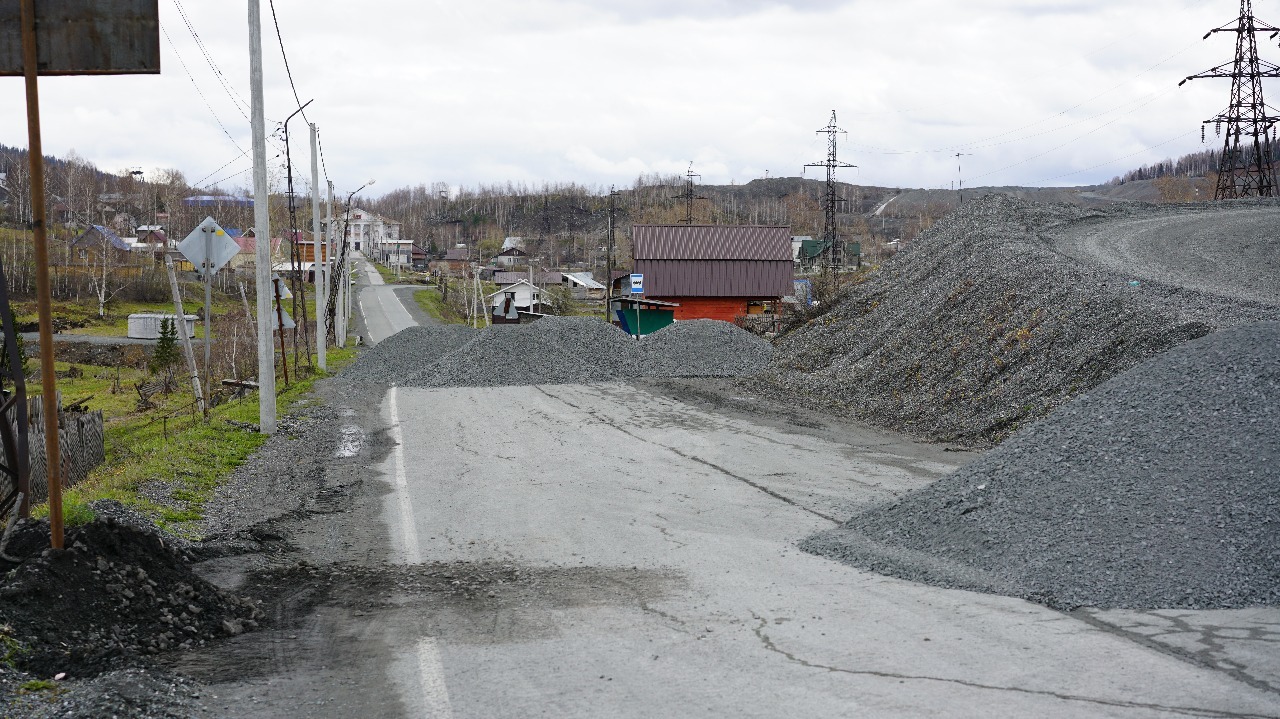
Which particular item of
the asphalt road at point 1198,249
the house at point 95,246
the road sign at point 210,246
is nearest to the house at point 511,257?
the house at point 95,246

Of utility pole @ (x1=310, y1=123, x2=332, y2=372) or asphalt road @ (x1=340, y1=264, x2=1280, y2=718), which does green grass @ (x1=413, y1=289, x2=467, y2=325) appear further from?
asphalt road @ (x1=340, y1=264, x2=1280, y2=718)

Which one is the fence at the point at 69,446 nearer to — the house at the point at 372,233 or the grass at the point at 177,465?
the grass at the point at 177,465

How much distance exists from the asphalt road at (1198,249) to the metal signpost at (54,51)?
58.8 ft

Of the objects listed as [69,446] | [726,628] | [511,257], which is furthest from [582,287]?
[726,628]

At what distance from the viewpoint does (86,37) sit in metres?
7.09

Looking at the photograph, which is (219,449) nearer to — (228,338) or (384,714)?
(384,714)

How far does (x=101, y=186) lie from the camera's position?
4739 inches

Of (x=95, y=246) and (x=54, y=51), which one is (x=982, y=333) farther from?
(x=95, y=246)

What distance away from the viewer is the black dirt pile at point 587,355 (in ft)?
91.7

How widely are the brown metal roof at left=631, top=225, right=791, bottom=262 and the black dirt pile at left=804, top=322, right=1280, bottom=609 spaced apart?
1684 inches

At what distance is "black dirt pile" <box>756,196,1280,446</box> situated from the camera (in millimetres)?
16422

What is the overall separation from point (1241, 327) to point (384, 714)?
392 inches

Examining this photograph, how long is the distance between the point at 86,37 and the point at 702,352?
2413cm

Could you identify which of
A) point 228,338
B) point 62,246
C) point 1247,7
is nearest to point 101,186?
point 62,246
